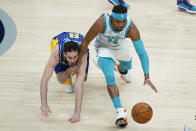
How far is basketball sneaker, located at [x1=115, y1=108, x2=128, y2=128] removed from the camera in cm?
358

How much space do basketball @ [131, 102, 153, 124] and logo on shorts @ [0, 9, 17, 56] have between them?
229 centimetres

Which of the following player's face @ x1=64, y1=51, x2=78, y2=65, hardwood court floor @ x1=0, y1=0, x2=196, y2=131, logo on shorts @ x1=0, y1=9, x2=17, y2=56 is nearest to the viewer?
player's face @ x1=64, y1=51, x2=78, y2=65

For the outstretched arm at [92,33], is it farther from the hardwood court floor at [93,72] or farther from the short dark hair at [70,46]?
the hardwood court floor at [93,72]

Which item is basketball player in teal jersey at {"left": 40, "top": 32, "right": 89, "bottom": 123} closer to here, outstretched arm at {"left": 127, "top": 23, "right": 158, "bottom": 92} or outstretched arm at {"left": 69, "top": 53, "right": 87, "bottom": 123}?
outstretched arm at {"left": 69, "top": 53, "right": 87, "bottom": 123}

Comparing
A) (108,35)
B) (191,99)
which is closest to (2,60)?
(108,35)

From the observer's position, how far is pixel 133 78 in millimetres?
4480

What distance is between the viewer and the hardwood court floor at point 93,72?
3.78 metres

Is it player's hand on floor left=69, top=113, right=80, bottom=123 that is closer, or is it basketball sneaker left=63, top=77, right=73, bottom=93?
player's hand on floor left=69, top=113, right=80, bottom=123

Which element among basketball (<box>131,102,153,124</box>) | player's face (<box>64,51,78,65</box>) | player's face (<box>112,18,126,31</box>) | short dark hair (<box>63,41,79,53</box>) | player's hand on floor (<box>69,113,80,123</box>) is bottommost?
player's hand on floor (<box>69,113,80,123</box>)

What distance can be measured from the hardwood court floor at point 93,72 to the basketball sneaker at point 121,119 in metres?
0.08

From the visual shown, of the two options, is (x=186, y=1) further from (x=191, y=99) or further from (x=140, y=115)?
(x=140, y=115)

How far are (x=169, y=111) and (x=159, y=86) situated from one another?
48cm

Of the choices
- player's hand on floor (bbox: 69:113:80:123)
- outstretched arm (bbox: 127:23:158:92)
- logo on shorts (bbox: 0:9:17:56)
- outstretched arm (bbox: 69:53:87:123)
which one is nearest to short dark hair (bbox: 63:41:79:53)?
outstretched arm (bbox: 69:53:87:123)

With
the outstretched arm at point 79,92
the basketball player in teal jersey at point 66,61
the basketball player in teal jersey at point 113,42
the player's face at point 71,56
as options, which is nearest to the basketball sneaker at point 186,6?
the basketball player in teal jersey at point 113,42
